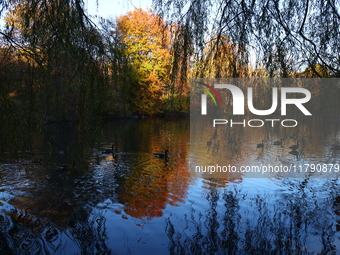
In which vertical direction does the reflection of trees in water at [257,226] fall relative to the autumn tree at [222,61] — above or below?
below

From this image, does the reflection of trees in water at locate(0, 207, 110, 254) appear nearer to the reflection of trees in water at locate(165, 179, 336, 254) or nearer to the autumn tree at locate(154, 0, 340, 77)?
the reflection of trees in water at locate(165, 179, 336, 254)

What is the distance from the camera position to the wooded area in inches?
130

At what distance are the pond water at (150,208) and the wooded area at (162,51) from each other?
0.45 meters

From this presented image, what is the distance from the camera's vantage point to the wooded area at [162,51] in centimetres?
330

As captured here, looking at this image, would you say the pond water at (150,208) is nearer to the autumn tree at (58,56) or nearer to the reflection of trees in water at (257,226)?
the reflection of trees in water at (257,226)

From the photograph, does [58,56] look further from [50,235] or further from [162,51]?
[50,235]

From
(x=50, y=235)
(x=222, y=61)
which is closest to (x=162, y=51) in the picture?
(x=222, y=61)

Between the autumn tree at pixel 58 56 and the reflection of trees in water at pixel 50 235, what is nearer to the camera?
the autumn tree at pixel 58 56

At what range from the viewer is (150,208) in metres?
7.41

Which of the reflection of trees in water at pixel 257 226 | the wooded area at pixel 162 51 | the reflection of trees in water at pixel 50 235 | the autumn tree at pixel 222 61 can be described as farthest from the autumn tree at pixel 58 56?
the reflection of trees in water at pixel 257 226

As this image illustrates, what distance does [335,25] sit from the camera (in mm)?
3299

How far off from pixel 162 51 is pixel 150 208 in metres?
4.27

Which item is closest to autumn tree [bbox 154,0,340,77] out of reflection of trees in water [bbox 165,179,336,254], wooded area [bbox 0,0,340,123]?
wooded area [bbox 0,0,340,123]

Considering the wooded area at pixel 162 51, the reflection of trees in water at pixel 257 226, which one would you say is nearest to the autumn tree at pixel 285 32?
the wooded area at pixel 162 51
